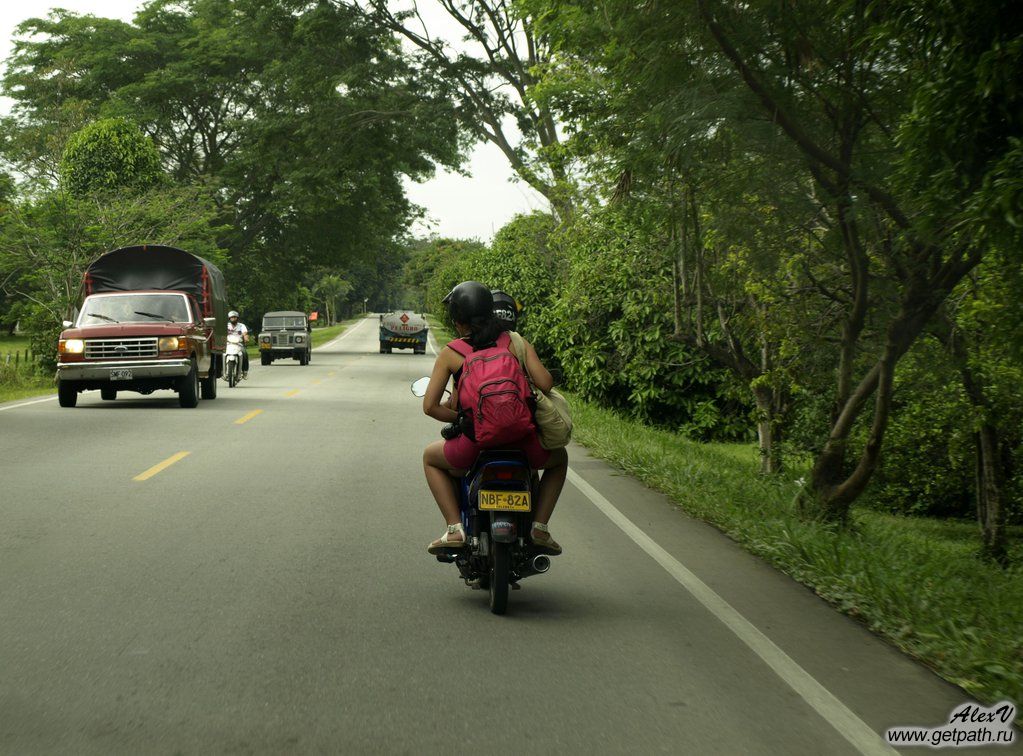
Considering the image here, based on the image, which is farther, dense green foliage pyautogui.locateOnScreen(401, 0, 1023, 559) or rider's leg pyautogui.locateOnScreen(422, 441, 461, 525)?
rider's leg pyautogui.locateOnScreen(422, 441, 461, 525)

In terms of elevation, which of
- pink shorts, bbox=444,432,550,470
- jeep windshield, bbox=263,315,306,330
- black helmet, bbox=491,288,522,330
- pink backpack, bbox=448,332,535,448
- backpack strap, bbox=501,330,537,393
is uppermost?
black helmet, bbox=491,288,522,330

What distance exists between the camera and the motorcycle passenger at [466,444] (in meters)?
6.39

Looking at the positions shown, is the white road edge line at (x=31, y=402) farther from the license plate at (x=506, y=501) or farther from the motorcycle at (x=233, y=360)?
the license plate at (x=506, y=501)

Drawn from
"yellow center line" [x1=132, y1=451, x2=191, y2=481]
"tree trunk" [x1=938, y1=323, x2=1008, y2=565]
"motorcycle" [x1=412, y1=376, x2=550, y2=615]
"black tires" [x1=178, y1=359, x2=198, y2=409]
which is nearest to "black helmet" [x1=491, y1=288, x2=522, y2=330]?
"motorcycle" [x1=412, y1=376, x2=550, y2=615]

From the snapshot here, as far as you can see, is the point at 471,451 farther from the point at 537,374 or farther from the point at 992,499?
the point at 992,499

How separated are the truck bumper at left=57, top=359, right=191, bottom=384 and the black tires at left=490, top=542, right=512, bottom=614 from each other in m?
14.4

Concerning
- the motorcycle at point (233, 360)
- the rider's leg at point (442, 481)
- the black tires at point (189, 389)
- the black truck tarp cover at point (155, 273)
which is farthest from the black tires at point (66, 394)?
the rider's leg at point (442, 481)

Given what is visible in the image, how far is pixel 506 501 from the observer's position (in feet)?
20.4

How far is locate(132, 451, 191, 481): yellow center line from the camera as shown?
11.3 m

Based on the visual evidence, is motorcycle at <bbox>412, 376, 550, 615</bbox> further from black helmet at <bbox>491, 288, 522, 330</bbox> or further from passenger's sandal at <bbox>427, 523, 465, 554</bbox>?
black helmet at <bbox>491, 288, 522, 330</bbox>

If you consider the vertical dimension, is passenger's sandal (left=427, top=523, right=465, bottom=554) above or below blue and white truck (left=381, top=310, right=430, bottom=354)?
above

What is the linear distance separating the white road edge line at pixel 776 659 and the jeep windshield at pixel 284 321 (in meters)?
35.0

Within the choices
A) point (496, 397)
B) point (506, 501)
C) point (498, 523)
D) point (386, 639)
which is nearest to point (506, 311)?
point (496, 397)

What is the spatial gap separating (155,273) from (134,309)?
142 inches
